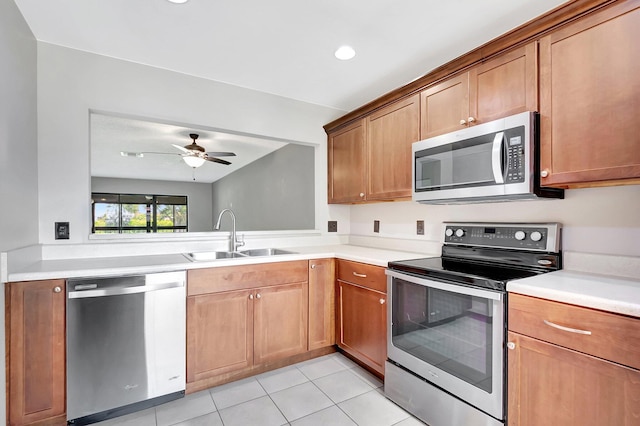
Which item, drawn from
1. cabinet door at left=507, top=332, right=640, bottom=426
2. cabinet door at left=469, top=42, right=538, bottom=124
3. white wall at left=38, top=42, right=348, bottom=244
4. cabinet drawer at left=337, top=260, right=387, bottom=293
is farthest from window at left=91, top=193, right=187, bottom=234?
cabinet door at left=507, top=332, right=640, bottom=426

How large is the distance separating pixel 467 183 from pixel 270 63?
1653mm

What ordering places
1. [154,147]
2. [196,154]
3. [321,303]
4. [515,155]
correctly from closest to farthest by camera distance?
[515,155], [321,303], [196,154], [154,147]

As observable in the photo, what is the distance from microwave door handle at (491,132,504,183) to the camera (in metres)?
1.62

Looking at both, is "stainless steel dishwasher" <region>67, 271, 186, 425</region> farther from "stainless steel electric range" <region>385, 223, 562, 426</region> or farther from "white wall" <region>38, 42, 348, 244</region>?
"stainless steel electric range" <region>385, 223, 562, 426</region>

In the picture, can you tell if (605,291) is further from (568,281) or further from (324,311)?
(324,311)

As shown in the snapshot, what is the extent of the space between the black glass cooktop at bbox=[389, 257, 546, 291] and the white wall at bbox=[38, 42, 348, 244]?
1.89 meters

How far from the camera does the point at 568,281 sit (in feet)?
4.56

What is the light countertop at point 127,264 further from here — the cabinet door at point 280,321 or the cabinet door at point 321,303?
the cabinet door at point 280,321

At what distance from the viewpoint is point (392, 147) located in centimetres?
243

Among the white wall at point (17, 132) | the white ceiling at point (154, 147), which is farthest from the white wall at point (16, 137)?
the white ceiling at point (154, 147)

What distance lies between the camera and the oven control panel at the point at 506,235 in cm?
170

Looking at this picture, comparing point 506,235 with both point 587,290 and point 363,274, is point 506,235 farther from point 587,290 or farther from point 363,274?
point 363,274

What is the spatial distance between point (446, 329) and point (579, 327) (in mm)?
616

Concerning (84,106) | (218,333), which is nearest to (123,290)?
(218,333)
